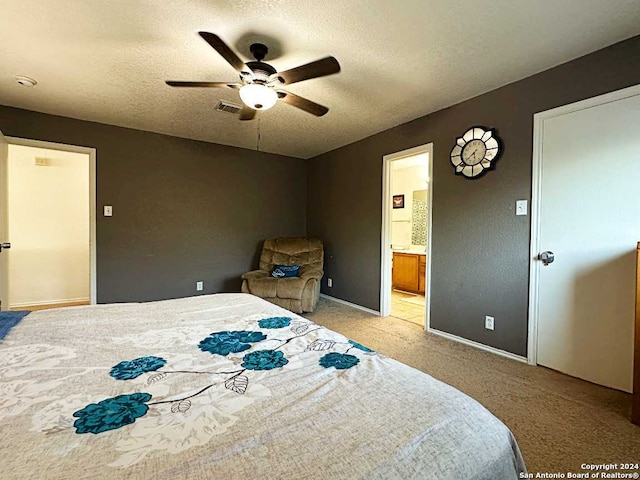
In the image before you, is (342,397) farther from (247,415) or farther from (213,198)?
(213,198)

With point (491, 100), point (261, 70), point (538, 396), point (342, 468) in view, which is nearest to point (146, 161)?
point (261, 70)

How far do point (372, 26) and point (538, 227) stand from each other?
198 cm

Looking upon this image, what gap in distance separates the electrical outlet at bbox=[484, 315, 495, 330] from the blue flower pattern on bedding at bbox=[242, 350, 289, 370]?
2.35 m

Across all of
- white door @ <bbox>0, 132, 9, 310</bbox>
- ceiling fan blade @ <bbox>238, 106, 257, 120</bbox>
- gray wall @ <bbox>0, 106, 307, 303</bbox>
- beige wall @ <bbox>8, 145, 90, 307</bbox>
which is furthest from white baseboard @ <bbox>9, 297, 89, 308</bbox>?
ceiling fan blade @ <bbox>238, 106, 257, 120</bbox>

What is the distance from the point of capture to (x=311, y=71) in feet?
5.96

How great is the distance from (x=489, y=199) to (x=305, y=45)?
2.03 m

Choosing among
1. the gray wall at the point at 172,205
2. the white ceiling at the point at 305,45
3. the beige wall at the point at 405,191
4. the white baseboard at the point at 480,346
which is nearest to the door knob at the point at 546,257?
the white baseboard at the point at 480,346

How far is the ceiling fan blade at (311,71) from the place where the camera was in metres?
1.73

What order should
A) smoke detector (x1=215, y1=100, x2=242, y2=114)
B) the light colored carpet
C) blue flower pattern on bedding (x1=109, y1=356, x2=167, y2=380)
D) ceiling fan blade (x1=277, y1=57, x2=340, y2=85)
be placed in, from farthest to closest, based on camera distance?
1. smoke detector (x1=215, y1=100, x2=242, y2=114)
2. ceiling fan blade (x1=277, y1=57, x2=340, y2=85)
3. the light colored carpet
4. blue flower pattern on bedding (x1=109, y1=356, x2=167, y2=380)

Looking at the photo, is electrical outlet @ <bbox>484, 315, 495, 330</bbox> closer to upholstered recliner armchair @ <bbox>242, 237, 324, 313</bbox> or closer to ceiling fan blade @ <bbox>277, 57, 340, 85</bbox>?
upholstered recliner armchair @ <bbox>242, 237, 324, 313</bbox>

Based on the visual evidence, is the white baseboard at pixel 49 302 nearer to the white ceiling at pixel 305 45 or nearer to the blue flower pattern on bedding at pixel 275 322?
the white ceiling at pixel 305 45

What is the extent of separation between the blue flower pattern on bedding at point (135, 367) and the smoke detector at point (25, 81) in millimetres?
2913

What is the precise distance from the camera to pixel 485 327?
2.80 metres

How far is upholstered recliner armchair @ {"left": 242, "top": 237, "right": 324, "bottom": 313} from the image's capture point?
383 centimetres
